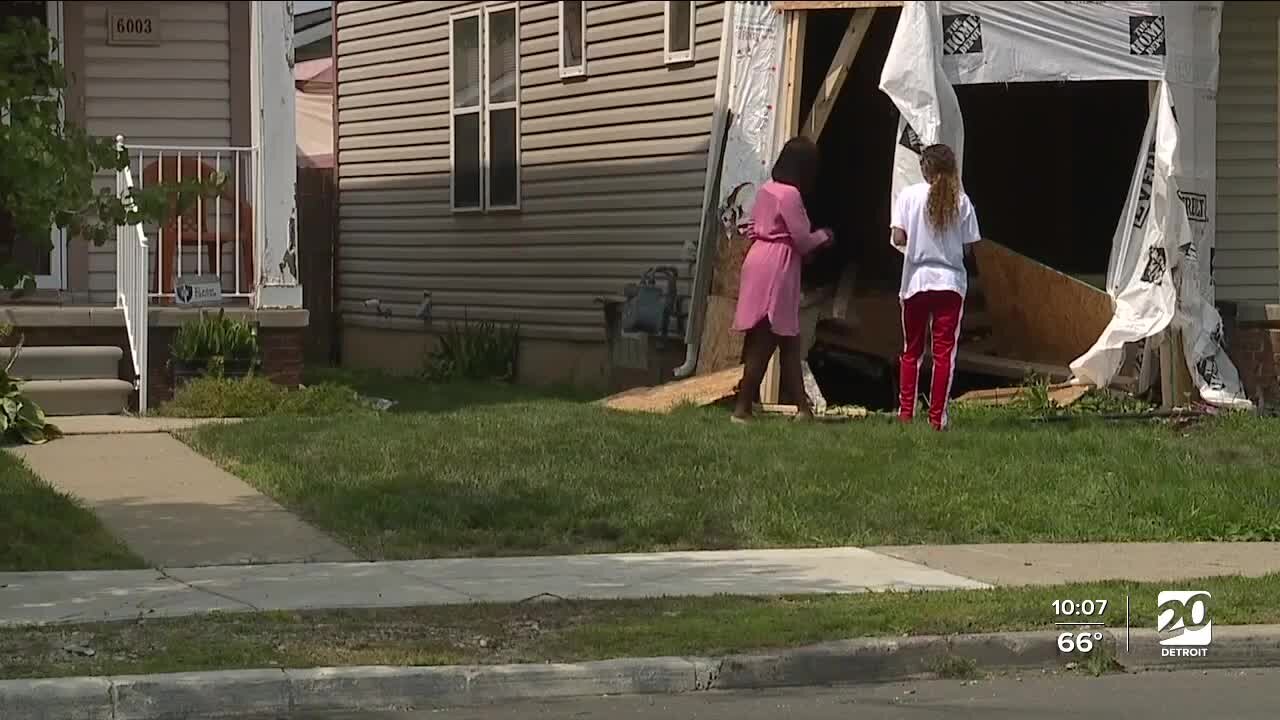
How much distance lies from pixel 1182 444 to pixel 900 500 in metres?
2.45

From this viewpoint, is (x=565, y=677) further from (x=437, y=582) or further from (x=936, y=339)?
(x=936, y=339)

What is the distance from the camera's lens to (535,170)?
18.0 metres

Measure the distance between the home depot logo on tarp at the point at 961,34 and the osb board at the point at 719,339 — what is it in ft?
8.15

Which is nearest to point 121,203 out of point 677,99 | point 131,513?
point 131,513

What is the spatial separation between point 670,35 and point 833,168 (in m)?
1.89

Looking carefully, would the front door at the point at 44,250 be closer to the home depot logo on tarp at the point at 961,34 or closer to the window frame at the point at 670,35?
the window frame at the point at 670,35

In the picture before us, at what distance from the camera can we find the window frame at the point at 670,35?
51.3 feet

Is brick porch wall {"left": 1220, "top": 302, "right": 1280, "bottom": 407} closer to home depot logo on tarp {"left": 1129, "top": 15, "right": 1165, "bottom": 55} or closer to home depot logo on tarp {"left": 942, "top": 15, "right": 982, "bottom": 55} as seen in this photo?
home depot logo on tarp {"left": 1129, "top": 15, "right": 1165, "bottom": 55}

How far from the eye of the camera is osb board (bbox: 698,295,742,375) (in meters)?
14.1

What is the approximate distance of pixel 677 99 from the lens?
15953mm

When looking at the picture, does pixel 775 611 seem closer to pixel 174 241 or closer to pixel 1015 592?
pixel 1015 592

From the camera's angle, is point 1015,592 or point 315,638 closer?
point 315,638

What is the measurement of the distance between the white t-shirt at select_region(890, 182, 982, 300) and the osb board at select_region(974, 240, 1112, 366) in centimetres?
149

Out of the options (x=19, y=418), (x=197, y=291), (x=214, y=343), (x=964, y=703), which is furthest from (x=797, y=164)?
(x=964, y=703)
